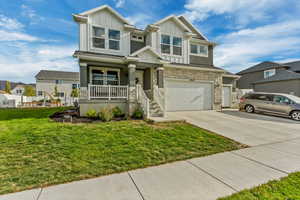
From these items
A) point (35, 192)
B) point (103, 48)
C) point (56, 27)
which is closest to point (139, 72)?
point (103, 48)

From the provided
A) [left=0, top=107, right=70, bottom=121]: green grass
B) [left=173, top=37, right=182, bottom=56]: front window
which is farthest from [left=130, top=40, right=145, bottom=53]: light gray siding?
[left=0, top=107, right=70, bottom=121]: green grass

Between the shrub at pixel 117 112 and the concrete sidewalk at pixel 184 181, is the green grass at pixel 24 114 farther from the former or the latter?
the concrete sidewalk at pixel 184 181

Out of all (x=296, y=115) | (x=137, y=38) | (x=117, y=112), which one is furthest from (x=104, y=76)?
(x=296, y=115)

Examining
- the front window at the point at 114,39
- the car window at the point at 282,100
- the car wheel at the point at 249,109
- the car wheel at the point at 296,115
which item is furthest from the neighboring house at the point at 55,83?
the car wheel at the point at 296,115

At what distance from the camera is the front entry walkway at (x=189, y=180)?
2.36 metres

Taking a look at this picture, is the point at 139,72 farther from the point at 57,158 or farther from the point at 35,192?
the point at 35,192

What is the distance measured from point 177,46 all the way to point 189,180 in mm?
11513

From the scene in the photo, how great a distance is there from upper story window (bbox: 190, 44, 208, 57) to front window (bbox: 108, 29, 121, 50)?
6.92 metres

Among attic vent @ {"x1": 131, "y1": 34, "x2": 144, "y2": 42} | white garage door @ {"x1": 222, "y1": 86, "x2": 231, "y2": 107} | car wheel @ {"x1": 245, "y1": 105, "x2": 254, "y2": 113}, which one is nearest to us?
car wheel @ {"x1": 245, "y1": 105, "x2": 254, "y2": 113}

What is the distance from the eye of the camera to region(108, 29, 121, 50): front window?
1036 centimetres

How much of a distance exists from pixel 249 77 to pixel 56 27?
29427 millimetres

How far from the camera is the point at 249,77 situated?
81.8 feet

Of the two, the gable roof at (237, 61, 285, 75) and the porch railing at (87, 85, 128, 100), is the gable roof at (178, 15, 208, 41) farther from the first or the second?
the gable roof at (237, 61, 285, 75)

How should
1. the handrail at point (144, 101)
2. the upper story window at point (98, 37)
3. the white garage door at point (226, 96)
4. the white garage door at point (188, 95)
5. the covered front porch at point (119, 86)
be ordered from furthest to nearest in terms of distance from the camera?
the white garage door at point (226, 96) → the white garage door at point (188, 95) → the upper story window at point (98, 37) → the covered front porch at point (119, 86) → the handrail at point (144, 101)
